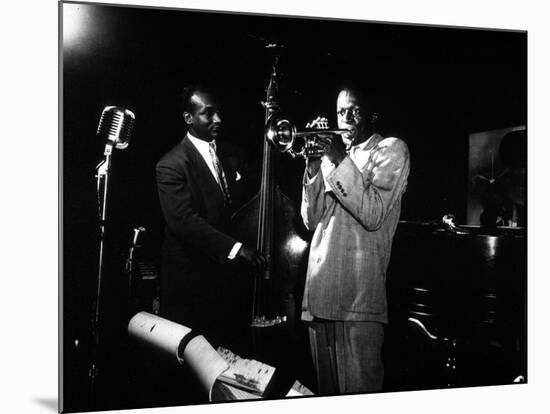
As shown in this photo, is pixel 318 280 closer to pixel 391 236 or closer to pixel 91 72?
pixel 391 236

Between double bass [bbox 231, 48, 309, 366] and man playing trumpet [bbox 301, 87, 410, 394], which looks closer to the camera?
double bass [bbox 231, 48, 309, 366]

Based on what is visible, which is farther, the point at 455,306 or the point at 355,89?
the point at 455,306

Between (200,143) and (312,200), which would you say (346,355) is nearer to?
(312,200)

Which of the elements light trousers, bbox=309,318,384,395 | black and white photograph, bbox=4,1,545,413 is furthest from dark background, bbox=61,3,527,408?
light trousers, bbox=309,318,384,395

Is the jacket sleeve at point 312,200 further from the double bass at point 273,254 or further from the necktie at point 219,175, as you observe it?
the necktie at point 219,175

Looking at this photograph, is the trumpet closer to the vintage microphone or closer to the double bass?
the double bass

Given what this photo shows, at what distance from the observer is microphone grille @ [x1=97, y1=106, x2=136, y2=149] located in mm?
3979

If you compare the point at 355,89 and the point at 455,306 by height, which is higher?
the point at 355,89

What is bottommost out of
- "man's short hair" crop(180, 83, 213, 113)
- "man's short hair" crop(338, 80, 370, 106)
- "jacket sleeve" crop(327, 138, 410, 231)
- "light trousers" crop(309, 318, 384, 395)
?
A: "light trousers" crop(309, 318, 384, 395)

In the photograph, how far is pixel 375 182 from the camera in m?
4.46

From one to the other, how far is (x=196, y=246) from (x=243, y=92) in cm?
86

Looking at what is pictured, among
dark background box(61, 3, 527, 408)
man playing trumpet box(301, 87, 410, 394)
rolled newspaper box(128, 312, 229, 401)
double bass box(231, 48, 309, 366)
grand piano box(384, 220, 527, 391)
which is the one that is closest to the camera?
dark background box(61, 3, 527, 408)

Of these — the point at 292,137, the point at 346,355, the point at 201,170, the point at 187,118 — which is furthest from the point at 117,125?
the point at 346,355

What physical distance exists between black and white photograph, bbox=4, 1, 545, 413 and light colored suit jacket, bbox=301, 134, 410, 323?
0.4 inches
